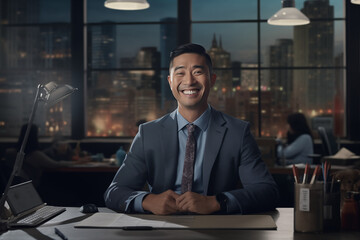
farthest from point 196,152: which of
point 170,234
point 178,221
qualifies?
point 170,234

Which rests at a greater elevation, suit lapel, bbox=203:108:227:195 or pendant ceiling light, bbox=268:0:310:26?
pendant ceiling light, bbox=268:0:310:26

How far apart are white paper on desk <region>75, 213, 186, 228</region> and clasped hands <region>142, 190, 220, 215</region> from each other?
0.11 metres

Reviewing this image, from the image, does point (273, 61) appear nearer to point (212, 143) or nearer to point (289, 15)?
point (289, 15)

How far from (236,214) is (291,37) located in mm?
5982

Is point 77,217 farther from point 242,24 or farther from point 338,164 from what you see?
point 242,24

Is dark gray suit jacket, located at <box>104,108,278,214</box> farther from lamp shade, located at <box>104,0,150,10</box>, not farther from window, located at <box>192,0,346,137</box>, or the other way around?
window, located at <box>192,0,346,137</box>

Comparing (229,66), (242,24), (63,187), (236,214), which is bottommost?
(63,187)

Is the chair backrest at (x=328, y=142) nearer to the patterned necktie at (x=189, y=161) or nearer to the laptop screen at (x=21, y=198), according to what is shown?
the patterned necktie at (x=189, y=161)

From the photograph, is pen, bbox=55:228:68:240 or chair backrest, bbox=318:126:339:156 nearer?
pen, bbox=55:228:68:240

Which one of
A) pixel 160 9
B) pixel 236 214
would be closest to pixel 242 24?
pixel 160 9

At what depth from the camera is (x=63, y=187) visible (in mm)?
5344

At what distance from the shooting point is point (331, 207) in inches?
73.1

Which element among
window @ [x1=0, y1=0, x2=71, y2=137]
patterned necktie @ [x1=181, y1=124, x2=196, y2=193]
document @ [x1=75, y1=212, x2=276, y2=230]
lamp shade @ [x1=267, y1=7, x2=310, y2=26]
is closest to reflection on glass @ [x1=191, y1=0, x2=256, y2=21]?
window @ [x1=0, y1=0, x2=71, y2=137]

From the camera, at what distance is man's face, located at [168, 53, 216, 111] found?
7.90 feet
